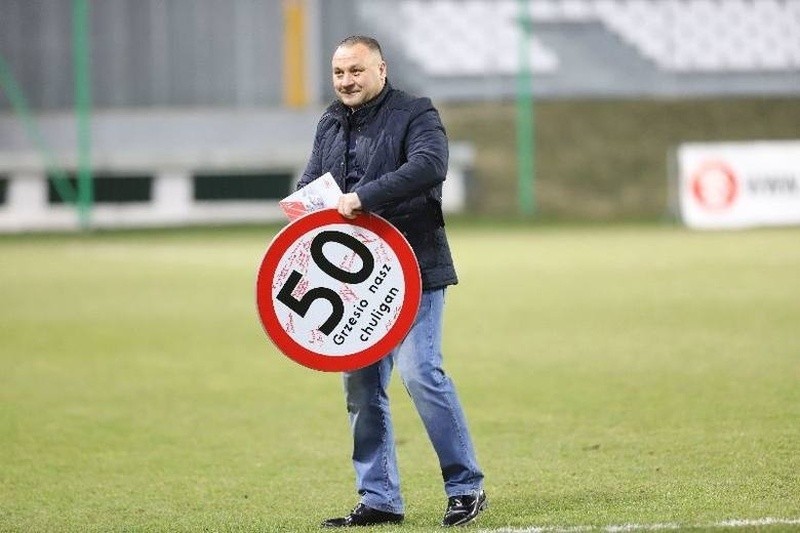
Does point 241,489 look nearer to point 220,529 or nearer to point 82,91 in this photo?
point 220,529

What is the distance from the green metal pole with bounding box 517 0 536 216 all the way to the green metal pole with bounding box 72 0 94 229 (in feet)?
28.4

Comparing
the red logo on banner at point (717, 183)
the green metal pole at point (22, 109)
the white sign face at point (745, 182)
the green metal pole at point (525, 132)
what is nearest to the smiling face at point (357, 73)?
the white sign face at point (745, 182)

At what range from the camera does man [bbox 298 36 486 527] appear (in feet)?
20.1

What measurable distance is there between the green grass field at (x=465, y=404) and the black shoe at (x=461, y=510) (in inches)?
3.4

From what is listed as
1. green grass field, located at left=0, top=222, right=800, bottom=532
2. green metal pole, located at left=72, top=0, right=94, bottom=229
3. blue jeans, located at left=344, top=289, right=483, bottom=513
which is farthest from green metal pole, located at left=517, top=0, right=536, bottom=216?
blue jeans, located at left=344, top=289, right=483, bottom=513

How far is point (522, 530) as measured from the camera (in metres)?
5.96

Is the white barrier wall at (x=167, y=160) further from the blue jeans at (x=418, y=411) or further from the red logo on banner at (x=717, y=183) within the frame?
the blue jeans at (x=418, y=411)

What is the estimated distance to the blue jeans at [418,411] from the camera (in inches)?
243

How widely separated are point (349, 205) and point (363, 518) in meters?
1.22

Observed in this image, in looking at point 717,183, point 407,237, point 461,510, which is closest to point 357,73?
point 407,237

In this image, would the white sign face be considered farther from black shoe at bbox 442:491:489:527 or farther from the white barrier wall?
black shoe at bbox 442:491:489:527

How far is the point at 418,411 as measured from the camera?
620cm

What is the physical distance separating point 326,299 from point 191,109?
95.6ft

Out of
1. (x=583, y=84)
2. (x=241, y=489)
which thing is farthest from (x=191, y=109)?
(x=241, y=489)
